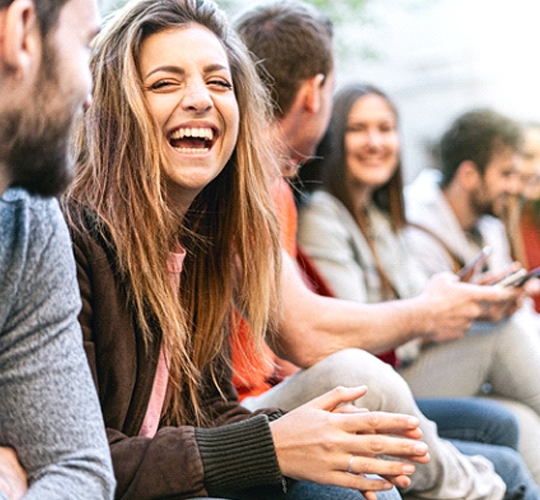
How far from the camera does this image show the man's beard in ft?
2.97

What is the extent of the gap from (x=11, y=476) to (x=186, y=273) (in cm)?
52

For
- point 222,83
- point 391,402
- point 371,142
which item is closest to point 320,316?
point 391,402

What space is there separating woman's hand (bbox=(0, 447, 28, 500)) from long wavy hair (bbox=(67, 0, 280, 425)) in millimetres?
297

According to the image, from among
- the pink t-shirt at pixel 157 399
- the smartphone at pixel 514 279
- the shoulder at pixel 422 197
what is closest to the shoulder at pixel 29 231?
the pink t-shirt at pixel 157 399

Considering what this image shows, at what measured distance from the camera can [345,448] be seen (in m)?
1.20

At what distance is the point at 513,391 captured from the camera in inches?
85.9

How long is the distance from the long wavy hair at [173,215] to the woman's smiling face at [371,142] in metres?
0.90

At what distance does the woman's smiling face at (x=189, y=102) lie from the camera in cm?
133

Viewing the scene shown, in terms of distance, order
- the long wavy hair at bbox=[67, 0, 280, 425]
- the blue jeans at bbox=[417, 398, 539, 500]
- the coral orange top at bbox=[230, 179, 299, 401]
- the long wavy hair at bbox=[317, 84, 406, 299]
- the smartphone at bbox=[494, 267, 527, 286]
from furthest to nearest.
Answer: the long wavy hair at bbox=[317, 84, 406, 299], the smartphone at bbox=[494, 267, 527, 286], the blue jeans at bbox=[417, 398, 539, 500], the coral orange top at bbox=[230, 179, 299, 401], the long wavy hair at bbox=[67, 0, 280, 425]

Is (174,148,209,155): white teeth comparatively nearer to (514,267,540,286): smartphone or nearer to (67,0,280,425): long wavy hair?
(67,0,280,425): long wavy hair

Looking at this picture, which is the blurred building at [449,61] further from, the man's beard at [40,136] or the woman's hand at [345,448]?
the man's beard at [40,136]

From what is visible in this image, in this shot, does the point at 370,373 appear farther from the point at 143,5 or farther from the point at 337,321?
the point at 143,5

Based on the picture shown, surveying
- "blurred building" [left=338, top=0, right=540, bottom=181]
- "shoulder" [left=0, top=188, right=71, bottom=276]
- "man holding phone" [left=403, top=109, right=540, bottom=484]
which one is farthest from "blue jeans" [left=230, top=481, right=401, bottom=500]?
"blurred building" [left=338, top=0, right=540, bottom=181]

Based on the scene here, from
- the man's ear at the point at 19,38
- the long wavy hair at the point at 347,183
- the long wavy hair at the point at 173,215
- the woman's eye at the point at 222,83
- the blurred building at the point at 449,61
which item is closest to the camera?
the man's ear at the point at 19,38
